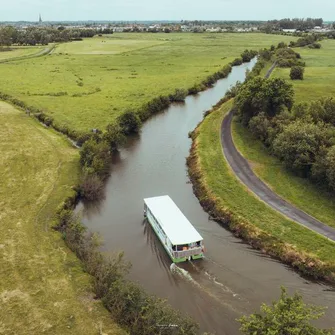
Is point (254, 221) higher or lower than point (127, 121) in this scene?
lower

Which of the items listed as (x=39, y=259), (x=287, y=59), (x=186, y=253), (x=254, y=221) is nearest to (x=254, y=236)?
(x=254, y=221)

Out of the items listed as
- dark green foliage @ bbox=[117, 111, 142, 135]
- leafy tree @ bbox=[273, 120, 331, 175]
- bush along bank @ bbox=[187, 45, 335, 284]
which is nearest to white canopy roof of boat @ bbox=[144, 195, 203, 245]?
bush along bank @ bbox=[187, 45, 335, 284]

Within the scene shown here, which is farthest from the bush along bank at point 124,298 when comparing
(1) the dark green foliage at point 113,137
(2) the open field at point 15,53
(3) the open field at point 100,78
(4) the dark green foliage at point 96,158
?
(2) the open field at point 15,53

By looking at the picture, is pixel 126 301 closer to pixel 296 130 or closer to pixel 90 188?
pixel 90 188

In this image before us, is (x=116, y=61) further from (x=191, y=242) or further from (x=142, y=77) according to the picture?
(x=191, y=242)

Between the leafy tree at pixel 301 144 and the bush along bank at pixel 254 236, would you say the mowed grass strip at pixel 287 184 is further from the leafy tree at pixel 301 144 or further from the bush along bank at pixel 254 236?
the bush along bank at pixel 254 236

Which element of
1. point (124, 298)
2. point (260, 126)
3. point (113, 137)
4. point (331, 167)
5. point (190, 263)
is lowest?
point (190, 263)
